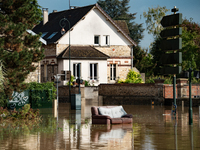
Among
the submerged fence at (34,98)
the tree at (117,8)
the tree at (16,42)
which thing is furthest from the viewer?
the tree at (117,8)

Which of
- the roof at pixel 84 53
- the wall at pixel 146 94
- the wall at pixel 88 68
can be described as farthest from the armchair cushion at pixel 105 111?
the wall at pixel 88 68

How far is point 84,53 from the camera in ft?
160

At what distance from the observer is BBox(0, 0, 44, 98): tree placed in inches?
921

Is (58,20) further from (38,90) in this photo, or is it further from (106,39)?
(38,90)

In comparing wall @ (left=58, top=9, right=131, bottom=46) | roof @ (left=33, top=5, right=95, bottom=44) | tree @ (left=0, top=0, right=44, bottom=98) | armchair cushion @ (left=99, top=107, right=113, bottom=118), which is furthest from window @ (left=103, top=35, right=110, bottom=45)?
armchair cushion @ (left=99, top=107, right=113, bottom=118)

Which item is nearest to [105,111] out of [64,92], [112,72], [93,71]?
[64,92]

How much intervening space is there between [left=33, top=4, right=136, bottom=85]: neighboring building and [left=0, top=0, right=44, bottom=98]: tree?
22319 mm

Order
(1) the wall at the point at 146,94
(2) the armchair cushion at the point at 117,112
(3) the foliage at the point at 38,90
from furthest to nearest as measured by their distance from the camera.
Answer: (1) the wall at the point at 146,94
(3) the foliage at the point at 38,90
(2) the armchair cushion at the point at 117,112

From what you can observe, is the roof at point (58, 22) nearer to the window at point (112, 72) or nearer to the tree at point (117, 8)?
the window at point (112, 72)

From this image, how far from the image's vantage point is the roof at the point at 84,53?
47844 mm

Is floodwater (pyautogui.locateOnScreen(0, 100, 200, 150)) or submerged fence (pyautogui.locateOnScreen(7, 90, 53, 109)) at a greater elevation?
submerged fence (pyautogui.locateOnScreen(7, 90, 53, 109))

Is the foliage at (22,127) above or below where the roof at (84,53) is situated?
below

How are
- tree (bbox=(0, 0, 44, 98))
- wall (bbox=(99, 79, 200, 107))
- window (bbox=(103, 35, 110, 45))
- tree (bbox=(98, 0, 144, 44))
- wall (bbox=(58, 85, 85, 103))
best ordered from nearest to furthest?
tree (bbox=(0, 0, 44, 98)), wall (bbox=(99, 79, 200, 107)), wall (bbox=(58, 85, 85, 103)), window (bbox=(103, 35, 110, 45)), tree (bbox=(98, 0, 144, 44))

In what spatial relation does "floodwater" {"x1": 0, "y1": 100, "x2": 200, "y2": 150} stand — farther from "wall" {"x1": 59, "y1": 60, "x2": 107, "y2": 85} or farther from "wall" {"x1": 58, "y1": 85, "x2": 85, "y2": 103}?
"wall" {"x1": 59, "y1": 60, "x2": 107, "y2": 85}
